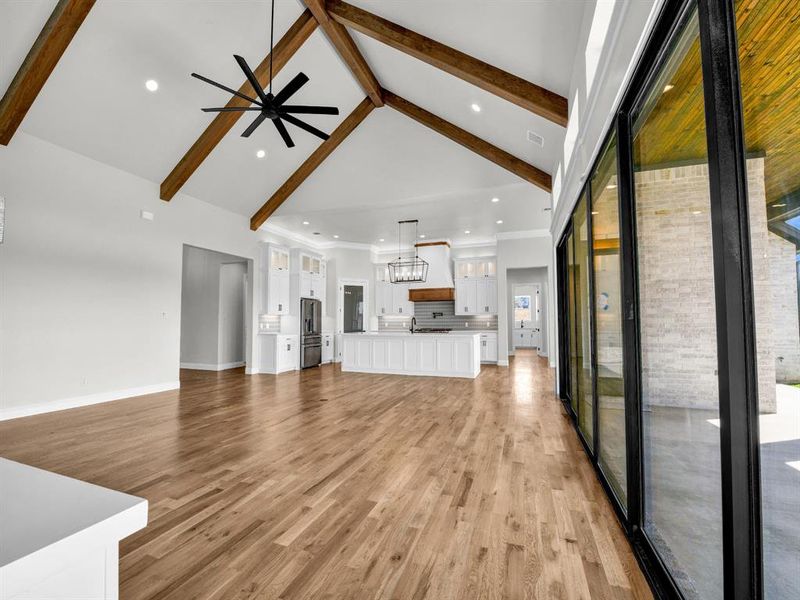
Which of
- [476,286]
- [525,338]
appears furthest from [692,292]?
[525,338]

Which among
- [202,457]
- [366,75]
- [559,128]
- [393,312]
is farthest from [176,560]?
[393,312]

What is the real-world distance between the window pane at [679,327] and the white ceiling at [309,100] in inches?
73.2

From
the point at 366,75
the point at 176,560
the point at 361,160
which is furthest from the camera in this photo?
the point at 361,160

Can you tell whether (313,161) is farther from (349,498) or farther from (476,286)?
(349,498)

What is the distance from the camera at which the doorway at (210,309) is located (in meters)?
8.82

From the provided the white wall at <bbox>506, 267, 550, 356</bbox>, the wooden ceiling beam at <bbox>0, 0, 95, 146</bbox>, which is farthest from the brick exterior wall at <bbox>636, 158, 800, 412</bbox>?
the white wall at <bbox>506, 267, 550, 356</bbox>

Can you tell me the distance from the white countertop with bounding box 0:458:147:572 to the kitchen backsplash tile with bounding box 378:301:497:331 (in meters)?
10.0

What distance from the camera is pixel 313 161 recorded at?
704 cm

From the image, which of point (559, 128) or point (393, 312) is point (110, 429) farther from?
point (393, 312)

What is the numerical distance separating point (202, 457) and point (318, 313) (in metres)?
6.44

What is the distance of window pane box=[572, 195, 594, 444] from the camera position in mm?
3143

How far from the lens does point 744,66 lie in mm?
985

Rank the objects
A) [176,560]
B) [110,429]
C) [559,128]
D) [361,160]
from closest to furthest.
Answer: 1. [176,560]
2. [110,429]
3. [559,128]
4. [361,160]

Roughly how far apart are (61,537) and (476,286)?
989cm
